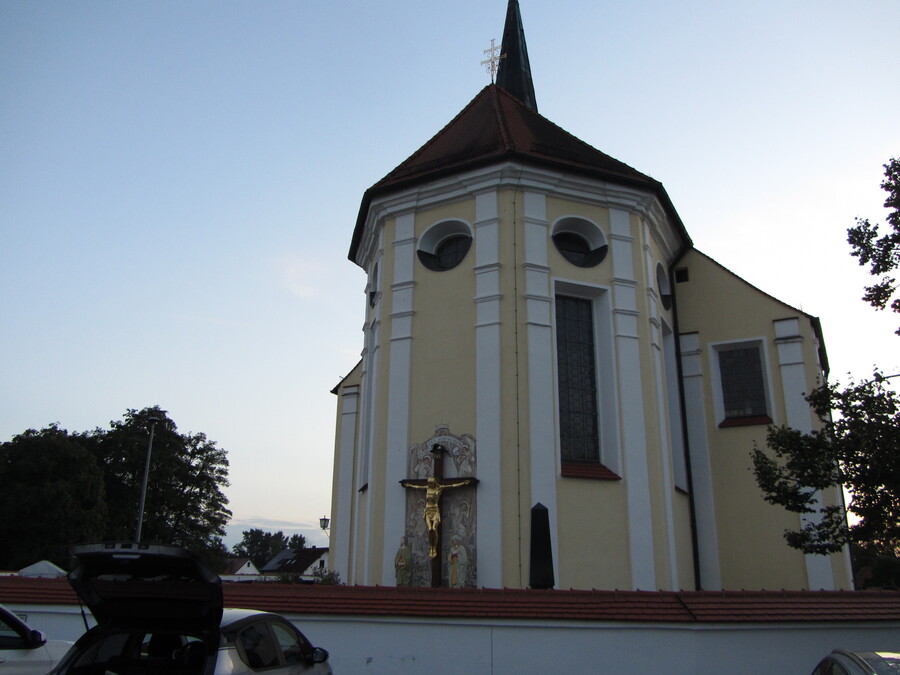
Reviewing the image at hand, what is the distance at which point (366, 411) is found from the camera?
A: 53.6ft

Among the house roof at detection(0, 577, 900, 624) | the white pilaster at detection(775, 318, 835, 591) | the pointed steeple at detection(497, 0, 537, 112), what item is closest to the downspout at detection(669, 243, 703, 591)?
the white pilaster at detection(775, 318, 835, 591)

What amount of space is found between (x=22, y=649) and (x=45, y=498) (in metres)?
27.8

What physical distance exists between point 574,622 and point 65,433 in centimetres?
3294

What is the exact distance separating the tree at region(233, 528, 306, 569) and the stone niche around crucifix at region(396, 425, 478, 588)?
11371 centimetres

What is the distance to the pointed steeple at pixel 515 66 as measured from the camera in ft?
82.7

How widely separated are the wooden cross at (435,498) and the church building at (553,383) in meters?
0.04

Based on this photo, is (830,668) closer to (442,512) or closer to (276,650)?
(276,650)

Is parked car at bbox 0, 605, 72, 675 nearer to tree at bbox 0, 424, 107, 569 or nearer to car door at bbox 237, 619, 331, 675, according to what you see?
car door at bbox 237, 619, 331, 675

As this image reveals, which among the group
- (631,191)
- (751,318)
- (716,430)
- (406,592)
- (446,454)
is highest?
(631,191)

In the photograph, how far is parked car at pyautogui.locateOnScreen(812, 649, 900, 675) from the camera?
5.50 metres

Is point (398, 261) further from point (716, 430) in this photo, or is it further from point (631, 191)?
point (716, 430)

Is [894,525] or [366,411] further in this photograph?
[366,411]

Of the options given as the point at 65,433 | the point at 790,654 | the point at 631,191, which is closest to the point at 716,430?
the point at 631,191

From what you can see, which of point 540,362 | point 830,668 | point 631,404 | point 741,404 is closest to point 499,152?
point 540,362
